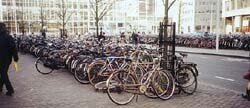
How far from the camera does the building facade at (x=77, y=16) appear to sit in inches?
3378

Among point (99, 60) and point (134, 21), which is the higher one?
point (134, 21)

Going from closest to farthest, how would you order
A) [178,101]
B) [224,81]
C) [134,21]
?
[178,101] → [224,81] → [134,21]

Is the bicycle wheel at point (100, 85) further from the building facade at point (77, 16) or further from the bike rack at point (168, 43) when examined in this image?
the building facade at point (77, 16)

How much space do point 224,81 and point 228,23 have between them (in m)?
62.2

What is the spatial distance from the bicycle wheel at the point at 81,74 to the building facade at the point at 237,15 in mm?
49897

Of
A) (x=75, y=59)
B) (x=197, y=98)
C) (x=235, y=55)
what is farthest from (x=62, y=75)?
(x=235, y=55)

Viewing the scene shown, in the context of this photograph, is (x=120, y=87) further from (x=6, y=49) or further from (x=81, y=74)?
(x=81, y=74)

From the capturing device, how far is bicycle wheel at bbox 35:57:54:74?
42.6 feet

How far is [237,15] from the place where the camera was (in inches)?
2415

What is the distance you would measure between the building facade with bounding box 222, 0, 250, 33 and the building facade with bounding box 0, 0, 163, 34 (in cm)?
2080

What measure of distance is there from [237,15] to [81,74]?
183 feet

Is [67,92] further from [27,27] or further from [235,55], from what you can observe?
[27,27]

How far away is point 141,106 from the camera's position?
24.1ft

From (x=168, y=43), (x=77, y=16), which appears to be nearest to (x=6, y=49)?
(x=168, y=43)
